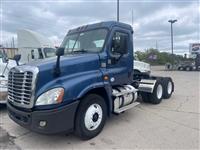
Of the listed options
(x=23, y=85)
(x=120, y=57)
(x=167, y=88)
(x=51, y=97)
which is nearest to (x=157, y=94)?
(x=167, y=88)

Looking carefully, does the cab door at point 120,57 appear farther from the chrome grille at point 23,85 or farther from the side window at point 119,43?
the chrome grille at point 23,85

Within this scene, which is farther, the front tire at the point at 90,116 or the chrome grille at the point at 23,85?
the front tire at the point at 90,116

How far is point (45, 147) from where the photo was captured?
164 inches

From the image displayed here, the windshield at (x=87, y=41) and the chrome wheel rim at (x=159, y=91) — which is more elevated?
the windshield at (x=87, y=41)

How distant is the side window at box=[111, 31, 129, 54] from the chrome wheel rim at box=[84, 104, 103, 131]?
1.44 meters

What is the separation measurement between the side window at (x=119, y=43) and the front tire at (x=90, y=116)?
1.27m

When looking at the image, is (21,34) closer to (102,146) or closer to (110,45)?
(110,45)

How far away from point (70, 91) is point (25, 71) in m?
0.93

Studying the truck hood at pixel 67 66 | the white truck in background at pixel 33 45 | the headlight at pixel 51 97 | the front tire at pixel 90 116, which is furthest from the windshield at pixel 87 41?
the white truck in background at pixel 33 45

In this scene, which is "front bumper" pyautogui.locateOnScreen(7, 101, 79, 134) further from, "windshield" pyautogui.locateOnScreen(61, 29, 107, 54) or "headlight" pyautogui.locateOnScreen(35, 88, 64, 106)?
"windshield" pyautogui.locateOnScreen(61, 29, 107, 54)

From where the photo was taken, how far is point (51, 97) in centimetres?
379

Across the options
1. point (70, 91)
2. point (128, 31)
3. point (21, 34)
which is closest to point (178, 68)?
point (21, 34)

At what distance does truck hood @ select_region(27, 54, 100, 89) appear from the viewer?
388 cm

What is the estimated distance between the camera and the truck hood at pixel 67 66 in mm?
3877
